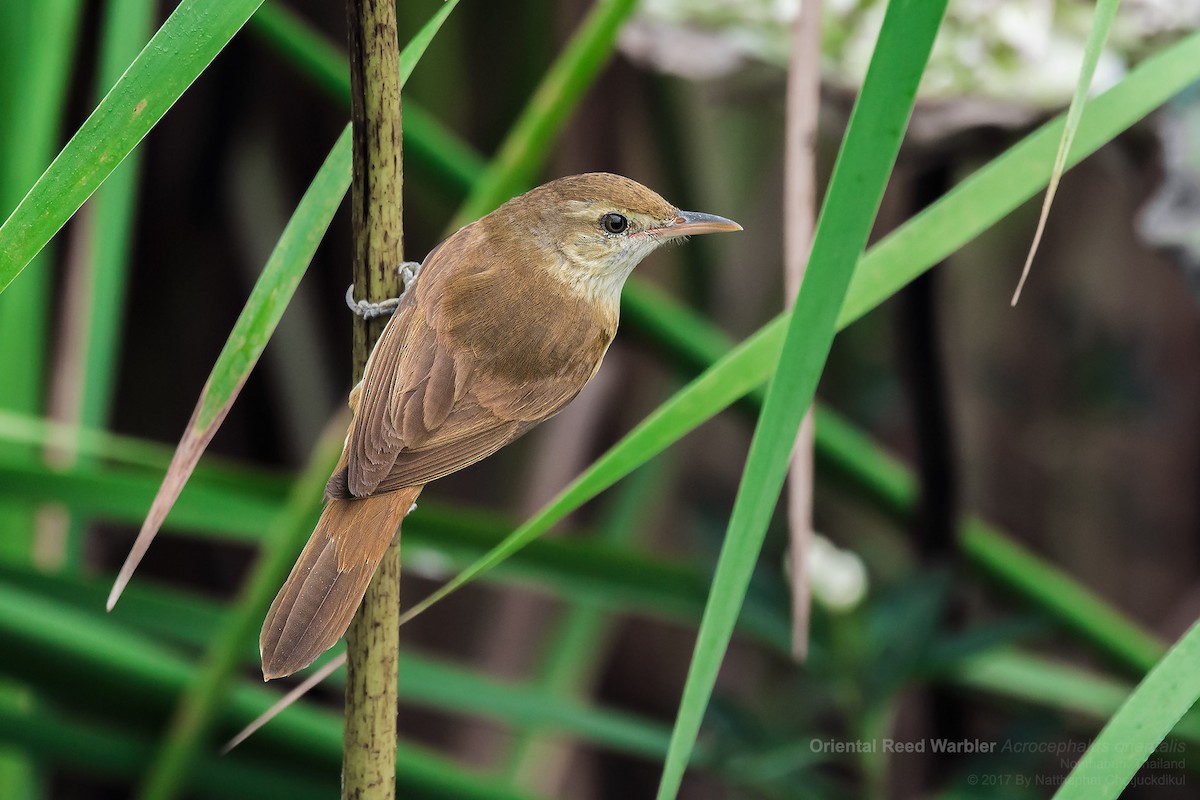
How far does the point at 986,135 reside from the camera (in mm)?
950

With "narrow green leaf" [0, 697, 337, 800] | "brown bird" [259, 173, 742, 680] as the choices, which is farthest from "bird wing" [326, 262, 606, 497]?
"narrow green leaf" [0, 697, 337, 800]

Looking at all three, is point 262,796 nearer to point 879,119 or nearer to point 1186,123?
point 879,119

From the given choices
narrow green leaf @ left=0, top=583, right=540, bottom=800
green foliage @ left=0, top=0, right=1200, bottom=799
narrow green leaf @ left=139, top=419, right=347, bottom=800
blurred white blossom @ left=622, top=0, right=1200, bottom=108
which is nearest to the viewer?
green foliage @ left=0, top=0, right=1200, bottom=799

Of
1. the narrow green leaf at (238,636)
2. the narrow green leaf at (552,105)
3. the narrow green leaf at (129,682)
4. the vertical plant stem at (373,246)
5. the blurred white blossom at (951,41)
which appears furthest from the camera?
the blurred white blossom at (951,41)

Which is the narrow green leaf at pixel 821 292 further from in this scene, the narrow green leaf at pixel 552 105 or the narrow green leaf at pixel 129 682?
the narrow green leaf at pixel 129 682

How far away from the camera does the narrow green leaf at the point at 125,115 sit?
1.08 feet

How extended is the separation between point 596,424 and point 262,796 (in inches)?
26.9

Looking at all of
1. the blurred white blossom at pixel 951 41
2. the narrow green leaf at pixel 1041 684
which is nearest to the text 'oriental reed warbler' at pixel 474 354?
the blurred white blossom at pixel 951 41

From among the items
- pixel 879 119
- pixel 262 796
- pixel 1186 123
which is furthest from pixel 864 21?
pixel 262 796

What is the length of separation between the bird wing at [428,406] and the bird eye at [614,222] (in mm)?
62

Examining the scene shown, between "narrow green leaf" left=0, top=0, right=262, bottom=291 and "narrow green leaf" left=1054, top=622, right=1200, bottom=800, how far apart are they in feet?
1.26

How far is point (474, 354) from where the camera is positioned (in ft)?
1.48

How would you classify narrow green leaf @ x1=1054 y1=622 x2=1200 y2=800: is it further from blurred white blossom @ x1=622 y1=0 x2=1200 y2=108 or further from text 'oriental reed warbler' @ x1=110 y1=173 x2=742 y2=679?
blurred white blossom @ x1=622 y1=0 x2=1200 y2=108

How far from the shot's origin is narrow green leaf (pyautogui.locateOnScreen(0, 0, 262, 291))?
1.08 feet
